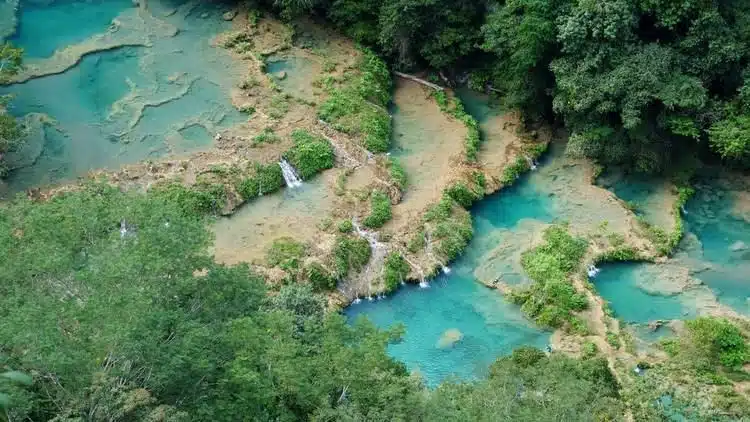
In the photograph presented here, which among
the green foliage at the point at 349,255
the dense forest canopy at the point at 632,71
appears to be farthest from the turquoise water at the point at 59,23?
the green foliage at the point at 349,255

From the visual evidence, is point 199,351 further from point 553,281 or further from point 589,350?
point 553,281

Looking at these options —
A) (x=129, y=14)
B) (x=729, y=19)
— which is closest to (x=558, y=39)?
(x=729, y=19)

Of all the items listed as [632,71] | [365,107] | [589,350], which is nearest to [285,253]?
[365,107]

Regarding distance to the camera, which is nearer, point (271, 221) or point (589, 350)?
point (589, 350)

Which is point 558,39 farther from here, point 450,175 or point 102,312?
point 102,312

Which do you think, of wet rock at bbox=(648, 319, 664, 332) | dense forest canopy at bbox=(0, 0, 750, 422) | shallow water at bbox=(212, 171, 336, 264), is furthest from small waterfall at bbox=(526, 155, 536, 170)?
wet rock at bbox=(648, 319, 664, 332)

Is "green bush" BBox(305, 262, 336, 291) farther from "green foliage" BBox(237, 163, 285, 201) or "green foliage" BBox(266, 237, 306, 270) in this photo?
"green foliage" BBox(237, 163, 285, 201)

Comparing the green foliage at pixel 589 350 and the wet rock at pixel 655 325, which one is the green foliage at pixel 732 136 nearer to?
the wet rock at pixel 655 325
